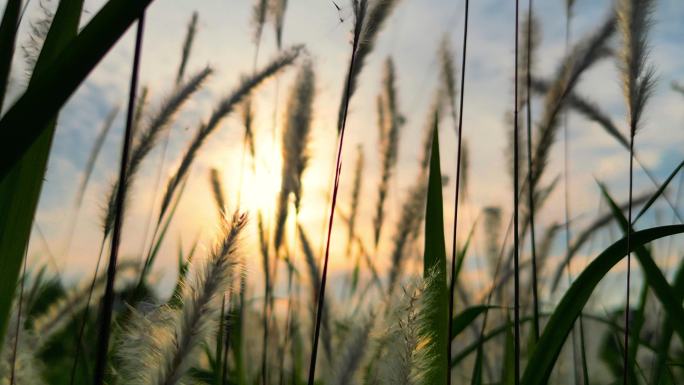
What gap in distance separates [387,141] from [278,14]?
48 cm

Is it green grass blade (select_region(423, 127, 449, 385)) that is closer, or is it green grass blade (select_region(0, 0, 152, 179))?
green grass blade (select_region(0, 0, 152, 179))

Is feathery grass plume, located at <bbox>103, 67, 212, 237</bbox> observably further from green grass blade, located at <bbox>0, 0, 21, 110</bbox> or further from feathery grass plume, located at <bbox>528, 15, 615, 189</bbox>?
feathery grass plume, located at <bbox>528, 15, 615, 189</bbox>

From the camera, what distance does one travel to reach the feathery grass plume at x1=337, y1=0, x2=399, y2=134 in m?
0.72

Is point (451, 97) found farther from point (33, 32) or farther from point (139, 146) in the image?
point (33, 32)

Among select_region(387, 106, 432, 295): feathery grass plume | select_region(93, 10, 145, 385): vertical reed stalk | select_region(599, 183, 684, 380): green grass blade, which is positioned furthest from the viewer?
select_region(387, 106, 432, 295): feathery grass plume

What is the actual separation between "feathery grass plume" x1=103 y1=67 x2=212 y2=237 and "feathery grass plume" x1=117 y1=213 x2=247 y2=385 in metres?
0.41

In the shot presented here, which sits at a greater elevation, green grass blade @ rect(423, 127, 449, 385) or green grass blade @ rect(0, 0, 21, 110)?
green grass blade @ rect(0, 0, 21, 110)

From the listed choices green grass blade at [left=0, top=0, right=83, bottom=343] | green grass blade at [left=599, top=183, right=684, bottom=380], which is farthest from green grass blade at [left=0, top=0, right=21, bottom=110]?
green grass blade at [left=599, top=183, right=684, bottom=380]

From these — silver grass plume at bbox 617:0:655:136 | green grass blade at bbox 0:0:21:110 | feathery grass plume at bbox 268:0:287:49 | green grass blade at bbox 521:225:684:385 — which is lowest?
green grass blade at bbox 521:225:684:385

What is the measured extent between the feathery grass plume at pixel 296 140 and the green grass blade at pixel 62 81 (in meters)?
0.83

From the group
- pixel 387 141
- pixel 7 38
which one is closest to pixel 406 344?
pixel 7 38

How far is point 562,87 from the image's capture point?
4.22 ft

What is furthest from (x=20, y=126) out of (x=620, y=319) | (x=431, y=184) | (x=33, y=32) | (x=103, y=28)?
(x=620, y=319)

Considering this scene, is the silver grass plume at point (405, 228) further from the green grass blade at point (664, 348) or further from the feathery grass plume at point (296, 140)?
the green grass blade at point (664, 348)
